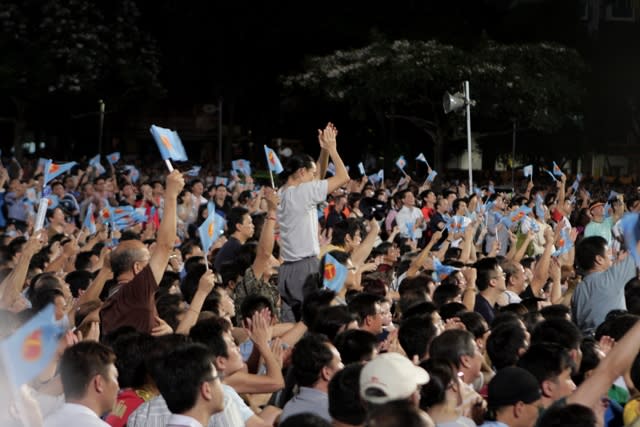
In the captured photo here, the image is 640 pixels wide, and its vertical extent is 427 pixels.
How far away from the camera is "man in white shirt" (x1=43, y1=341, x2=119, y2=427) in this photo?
4812mm

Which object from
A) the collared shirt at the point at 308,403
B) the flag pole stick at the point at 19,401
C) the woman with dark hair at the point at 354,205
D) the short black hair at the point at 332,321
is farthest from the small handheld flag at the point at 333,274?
the woman with dark hair at the point at 354,205

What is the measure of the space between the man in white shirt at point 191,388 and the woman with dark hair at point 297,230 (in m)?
3.45

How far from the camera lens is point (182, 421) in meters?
4.91

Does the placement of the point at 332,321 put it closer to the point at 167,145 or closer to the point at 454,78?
the point at 167,145

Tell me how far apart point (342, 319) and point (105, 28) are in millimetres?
28606

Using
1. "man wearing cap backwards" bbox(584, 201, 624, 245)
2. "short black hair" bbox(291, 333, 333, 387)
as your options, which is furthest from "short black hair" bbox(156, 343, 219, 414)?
"man wearing cap backwards" bbox(584, 201, 624, 245)

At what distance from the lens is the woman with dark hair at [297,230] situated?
845 centimetres

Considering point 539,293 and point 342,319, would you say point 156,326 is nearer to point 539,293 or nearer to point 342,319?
point 342,319

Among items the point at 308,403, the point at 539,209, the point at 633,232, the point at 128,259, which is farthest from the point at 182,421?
the point at 539,209

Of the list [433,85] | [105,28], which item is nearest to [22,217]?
Answer: [433,85]

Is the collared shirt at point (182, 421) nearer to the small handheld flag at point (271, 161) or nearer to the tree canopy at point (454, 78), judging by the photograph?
the small handheld flag at point (271, 161)

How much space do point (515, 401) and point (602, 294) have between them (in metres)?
3.24

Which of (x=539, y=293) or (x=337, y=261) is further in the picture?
(x=539, y=293)

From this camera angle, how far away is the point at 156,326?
6.71 m
